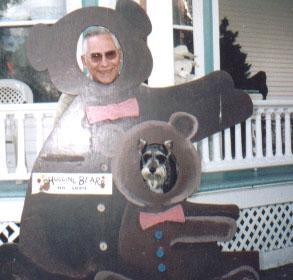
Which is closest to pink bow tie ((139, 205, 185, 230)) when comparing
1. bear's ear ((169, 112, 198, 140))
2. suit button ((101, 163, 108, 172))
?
suit button ((101, 163, 108, 172))

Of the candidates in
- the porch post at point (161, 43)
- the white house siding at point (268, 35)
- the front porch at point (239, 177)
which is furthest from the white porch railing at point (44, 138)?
the white house siding at point (268, 35)

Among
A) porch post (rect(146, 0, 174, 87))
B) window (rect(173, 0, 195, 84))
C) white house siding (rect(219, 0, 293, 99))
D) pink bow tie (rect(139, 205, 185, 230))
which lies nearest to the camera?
pink bow tie (rect(139, 205, 185, 230))

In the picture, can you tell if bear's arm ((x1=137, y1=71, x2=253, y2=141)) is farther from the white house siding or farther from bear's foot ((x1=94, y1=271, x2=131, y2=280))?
the white house siding

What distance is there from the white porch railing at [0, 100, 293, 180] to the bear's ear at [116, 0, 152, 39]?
4.27 ft

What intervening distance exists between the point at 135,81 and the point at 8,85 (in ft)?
8.86

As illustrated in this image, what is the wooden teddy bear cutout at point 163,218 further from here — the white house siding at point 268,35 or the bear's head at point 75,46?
the white house siding at point 268,35

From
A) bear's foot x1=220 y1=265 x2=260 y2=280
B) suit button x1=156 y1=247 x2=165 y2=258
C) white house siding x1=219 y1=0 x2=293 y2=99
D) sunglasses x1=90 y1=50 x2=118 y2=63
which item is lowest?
bear's foot x1=220 y1=265 x2=260 y2=280

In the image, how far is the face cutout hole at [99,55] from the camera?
4.48 metres

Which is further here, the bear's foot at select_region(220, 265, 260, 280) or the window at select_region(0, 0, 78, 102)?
the window at select_region(0, 0, 78, 102)

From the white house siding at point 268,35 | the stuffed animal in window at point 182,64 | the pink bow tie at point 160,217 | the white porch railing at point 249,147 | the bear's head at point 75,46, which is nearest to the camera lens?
the bear's head at point 75,46

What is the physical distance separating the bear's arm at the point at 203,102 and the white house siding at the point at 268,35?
20.6ft

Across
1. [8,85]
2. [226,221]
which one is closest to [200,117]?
[226,221]

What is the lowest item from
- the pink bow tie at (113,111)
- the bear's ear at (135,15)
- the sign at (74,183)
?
the sign at (74,183)

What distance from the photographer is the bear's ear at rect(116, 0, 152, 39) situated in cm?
452
